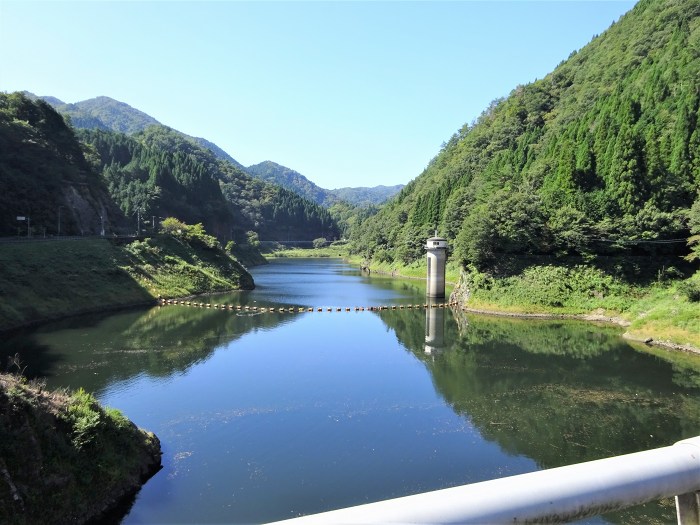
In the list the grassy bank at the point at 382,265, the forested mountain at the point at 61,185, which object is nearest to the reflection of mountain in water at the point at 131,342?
the forested mountain at the point at 61,185

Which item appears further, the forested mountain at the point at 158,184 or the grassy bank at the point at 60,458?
the forested mountain at the point at 158,184

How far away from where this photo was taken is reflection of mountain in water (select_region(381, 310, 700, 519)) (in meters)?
20.2

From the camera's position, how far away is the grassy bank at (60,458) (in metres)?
11.9

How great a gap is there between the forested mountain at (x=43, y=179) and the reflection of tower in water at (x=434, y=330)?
48.9 metres

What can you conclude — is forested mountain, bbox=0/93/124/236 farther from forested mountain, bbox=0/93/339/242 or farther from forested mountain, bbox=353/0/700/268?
forested mountain, bbox=353/0/700/268

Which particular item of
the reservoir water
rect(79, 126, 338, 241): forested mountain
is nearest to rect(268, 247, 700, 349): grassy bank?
the reservoir water

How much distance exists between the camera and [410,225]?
106 meters

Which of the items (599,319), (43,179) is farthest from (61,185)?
(599,319)

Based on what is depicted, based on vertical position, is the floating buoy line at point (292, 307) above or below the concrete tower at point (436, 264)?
below

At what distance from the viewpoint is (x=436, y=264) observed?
6247 centimetres

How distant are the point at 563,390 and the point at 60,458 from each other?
76.2ft

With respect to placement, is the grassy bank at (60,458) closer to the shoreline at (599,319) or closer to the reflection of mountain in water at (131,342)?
the reflection of mountain in water at (131,342)

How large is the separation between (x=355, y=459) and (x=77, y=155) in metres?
86.0

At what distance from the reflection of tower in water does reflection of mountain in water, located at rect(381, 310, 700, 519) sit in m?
0.48
